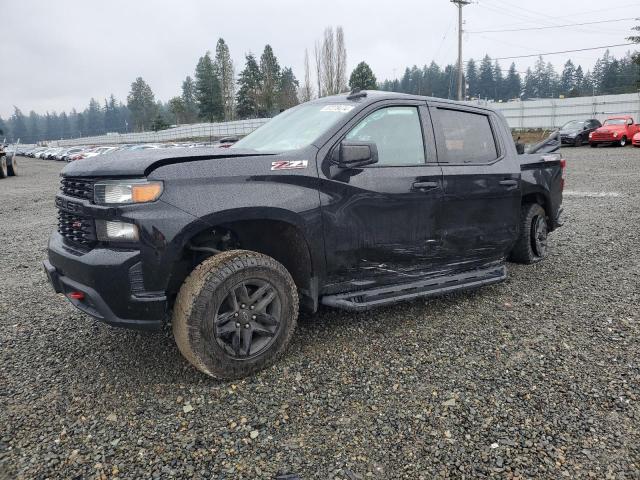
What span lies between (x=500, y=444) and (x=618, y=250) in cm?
454

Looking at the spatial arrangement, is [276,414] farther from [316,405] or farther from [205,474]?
[205,474]

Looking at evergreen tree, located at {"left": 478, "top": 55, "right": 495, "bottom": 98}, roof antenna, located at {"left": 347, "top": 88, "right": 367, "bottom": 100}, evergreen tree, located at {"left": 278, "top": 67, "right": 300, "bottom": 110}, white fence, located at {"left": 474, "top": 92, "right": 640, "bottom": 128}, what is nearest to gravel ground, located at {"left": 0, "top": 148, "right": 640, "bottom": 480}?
roof antenna, located at {"left": 347, "top": 88, "right": 367, "bottom": 100}

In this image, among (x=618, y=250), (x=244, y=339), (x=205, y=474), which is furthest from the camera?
(x=618, y=250)

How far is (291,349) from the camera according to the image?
3309 mm

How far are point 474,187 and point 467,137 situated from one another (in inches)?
19.5

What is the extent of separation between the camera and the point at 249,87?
232 ft

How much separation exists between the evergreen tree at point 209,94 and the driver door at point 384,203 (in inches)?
2993

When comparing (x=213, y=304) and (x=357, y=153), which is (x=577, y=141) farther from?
(x=213, y=304)

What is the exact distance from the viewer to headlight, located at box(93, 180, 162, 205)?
8.48 feet

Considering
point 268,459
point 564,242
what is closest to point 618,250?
point 564,242

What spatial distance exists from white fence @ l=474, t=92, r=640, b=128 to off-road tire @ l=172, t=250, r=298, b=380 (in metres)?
33.7

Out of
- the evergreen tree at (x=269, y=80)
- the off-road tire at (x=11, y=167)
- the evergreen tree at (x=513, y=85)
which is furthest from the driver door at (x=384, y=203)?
the evergreen tree at (x=513, y=85)

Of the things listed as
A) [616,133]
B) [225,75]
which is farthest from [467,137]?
[225,75]

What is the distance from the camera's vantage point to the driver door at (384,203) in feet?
10.4
